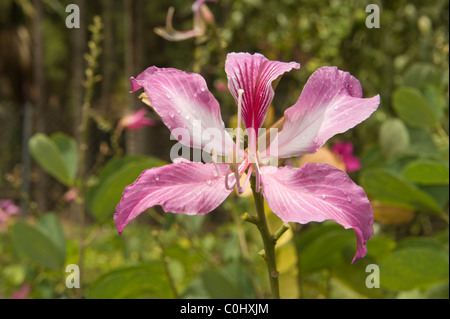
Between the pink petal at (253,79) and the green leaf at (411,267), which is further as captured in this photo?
the green leaf at (411,267)

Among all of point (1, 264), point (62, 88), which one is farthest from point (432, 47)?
point (62, 88)

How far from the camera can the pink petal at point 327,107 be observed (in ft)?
1.03

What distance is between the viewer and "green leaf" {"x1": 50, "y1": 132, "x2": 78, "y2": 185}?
79 cm

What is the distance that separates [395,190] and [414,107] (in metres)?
0.18

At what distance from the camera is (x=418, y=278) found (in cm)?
58

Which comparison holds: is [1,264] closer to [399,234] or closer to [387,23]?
[399,234]

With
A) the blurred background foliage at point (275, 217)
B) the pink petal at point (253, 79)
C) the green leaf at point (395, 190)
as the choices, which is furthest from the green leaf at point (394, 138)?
the pink petal at point (253, 79)

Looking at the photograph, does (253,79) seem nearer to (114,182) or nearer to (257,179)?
(257,179)

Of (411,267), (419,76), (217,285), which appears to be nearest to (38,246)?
(217,285)

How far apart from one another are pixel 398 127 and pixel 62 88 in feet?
32.7

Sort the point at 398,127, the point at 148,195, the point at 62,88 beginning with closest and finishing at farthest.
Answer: the point at 148,195
the point at 398,127
the point at 62,88

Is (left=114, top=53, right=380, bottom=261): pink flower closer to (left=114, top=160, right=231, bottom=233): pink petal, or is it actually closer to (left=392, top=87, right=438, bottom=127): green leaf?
(left=114, top=160, right=231, bottom=233): pink petal

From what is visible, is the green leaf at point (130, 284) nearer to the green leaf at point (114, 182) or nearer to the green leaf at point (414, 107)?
the green leaf at point (114, 182)

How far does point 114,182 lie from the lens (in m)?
0.56
